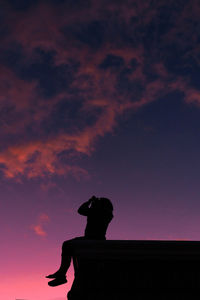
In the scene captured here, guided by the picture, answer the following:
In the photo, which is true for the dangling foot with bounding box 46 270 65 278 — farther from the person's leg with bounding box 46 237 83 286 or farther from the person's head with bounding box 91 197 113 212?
the person's head with bounding box 91 197 113 212

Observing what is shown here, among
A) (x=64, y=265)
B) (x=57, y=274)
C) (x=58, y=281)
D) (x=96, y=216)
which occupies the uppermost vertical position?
(x=96, y=216)

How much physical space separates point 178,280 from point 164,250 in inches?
22.9

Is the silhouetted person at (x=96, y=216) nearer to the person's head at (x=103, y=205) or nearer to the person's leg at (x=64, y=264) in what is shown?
the person's head at (x=103, y=205)

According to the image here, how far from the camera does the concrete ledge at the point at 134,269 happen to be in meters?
6.21

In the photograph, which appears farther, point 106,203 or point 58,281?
point 106,203

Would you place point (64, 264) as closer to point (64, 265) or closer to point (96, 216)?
point (64, 265)

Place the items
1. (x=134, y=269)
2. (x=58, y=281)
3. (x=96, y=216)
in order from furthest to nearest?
(x=96, y=216) < (x=58, y=281) < (x=134, y=269)

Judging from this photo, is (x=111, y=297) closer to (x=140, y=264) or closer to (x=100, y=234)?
(x=140, y=264)

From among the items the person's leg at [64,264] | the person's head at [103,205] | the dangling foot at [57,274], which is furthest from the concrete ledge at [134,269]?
the person's head at [103,205]

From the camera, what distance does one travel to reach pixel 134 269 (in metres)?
6.32

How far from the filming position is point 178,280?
20.8ft

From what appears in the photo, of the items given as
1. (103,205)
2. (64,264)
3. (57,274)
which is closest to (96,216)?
(103,205)

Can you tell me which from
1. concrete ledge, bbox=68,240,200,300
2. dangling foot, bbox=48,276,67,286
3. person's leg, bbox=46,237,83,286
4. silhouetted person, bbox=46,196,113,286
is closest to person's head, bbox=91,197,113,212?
silhouetted person, bbox=46,196,113,286

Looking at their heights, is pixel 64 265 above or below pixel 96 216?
below
